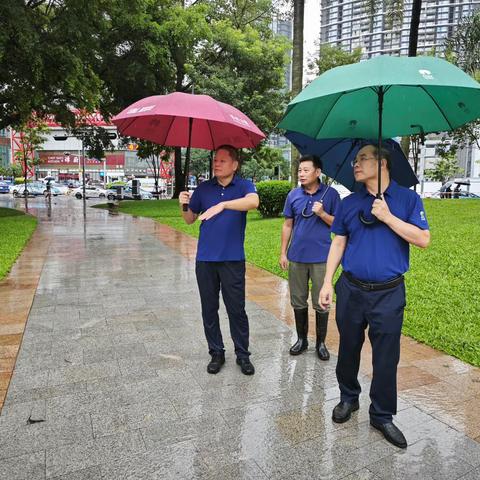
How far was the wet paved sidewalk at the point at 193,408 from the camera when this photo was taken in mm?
2518

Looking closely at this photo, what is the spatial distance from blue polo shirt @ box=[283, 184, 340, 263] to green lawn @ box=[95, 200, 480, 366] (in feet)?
5.02

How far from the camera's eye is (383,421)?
2783 millimetres

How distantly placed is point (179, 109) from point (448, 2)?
2014cm

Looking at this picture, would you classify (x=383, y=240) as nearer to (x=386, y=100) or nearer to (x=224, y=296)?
(x=386, y=100)

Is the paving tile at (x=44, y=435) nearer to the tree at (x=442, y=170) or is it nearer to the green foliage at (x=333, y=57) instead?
the green foliage at (x=333, y=57)

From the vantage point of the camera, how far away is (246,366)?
3.69 meters

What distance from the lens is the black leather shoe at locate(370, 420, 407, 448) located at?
2678 mm

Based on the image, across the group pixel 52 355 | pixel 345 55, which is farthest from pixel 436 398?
pixel 345 55

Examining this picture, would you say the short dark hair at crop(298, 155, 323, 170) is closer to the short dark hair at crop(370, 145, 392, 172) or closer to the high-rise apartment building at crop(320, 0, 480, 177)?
the short dark hair at crop(370, 145, 392, 172)

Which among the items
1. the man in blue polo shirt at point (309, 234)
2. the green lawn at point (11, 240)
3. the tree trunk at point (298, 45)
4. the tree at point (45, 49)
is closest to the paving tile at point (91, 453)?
the man in blue polo shirt at point (309, 234)

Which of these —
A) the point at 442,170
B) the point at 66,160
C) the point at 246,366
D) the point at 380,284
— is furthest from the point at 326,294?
the point at 66,160

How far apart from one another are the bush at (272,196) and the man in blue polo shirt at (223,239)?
37.9 feet

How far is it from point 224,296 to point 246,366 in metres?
0.60

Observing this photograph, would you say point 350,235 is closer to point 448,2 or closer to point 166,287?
point 166,287
